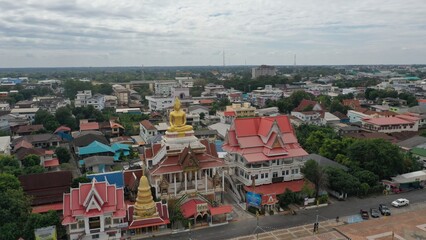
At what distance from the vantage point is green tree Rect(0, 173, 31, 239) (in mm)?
29047

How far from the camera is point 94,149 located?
182ft

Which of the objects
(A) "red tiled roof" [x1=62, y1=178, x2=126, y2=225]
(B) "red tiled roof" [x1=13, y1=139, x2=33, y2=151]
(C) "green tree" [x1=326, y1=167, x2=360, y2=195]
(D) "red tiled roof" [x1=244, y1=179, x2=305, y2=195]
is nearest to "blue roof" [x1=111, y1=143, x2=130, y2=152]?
(B) "red tiled roof" [x1=13, y1=139, x2=33, y2=151]

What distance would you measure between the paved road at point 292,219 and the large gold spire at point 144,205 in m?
2.37

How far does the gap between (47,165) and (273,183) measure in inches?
1291

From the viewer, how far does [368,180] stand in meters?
40.2

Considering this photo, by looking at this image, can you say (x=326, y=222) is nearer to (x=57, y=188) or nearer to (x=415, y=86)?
(x=57, y=188)

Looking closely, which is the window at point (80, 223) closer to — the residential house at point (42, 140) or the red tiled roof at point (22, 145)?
the red tiled roof at point (22, 145)

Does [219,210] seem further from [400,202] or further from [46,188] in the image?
[400,202]

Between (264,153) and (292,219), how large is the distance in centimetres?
804

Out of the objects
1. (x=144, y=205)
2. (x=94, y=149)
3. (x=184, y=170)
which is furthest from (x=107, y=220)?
(x=94, y=149)

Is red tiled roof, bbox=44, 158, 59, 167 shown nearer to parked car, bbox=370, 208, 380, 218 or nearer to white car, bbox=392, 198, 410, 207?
parked car, bbox=370, 208, 380, 218

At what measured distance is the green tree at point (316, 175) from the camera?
3822 centimetres

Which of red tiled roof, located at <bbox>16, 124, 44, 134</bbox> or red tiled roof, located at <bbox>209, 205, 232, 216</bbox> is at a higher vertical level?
red tiled roof, located at <bbox>16, 124, 44, 134</bbox>

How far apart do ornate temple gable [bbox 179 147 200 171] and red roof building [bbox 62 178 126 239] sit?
7.22m
